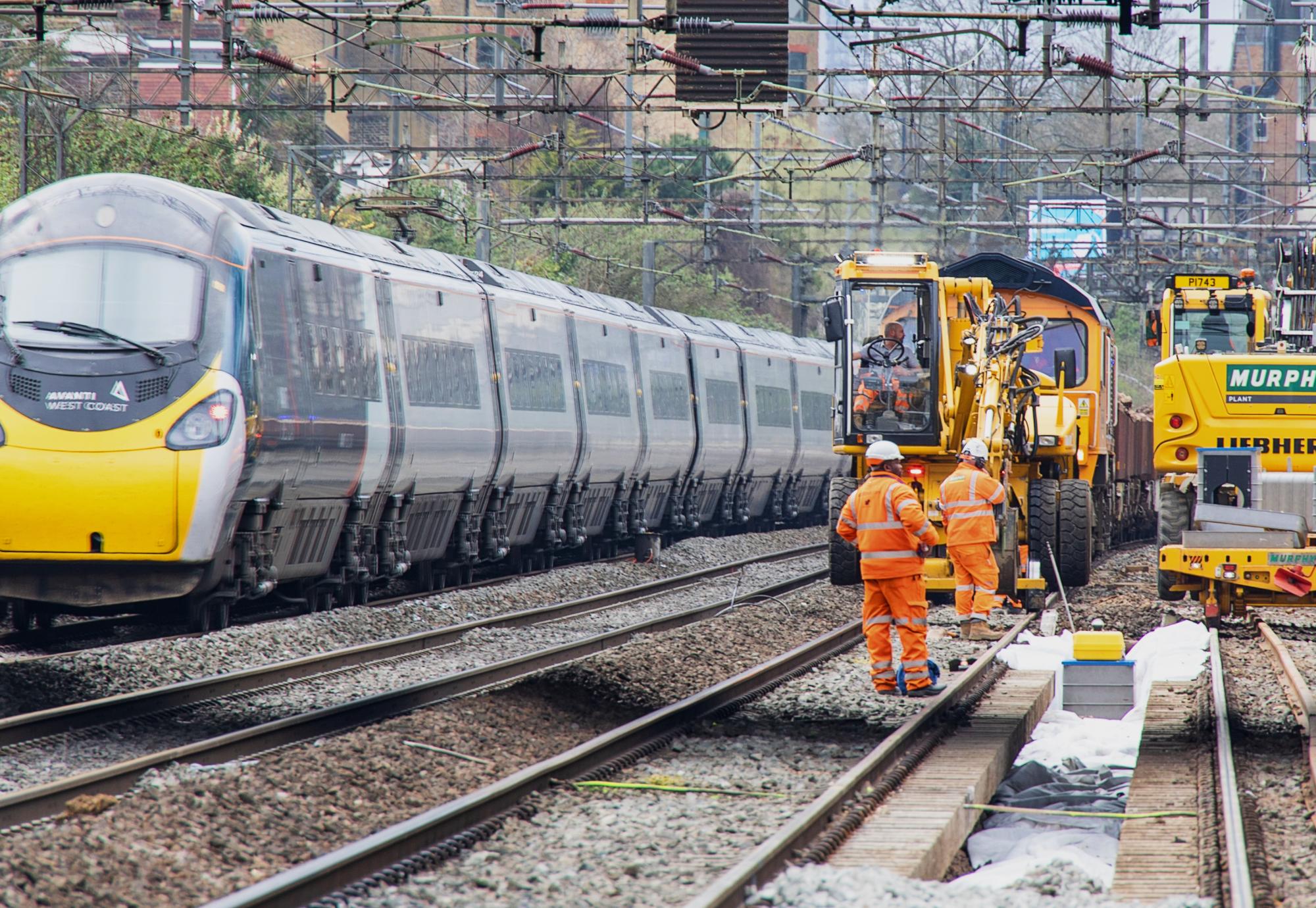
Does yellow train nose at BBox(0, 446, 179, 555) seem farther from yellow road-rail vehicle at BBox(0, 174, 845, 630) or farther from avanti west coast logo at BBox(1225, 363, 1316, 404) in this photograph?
avanti west coast logo at BBox(1225, 363, 1316, 404)

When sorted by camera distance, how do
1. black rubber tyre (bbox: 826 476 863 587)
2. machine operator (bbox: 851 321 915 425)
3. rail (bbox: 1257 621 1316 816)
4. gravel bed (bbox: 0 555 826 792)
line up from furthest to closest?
black rubber tyre (bbox: 826 476 863 587), machine operator (bbox: 851 321 915 425), rail (bbox: 1257 621 1316 816), gravel bed (bbox: 0 555 826 792)

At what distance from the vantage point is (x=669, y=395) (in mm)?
26547

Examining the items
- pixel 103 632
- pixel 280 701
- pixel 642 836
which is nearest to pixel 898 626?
pixel 280 701

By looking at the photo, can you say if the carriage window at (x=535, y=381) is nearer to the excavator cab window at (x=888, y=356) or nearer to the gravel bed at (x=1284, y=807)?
the excavator cab window at (x=888, y=356)

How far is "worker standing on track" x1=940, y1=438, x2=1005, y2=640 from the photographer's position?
14.8 meters

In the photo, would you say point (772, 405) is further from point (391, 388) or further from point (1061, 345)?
point (391, 388)

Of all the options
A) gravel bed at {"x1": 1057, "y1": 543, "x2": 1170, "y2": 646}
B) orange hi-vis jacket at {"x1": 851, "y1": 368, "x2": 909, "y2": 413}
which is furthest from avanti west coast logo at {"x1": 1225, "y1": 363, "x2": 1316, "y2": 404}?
orange hi-vis jacket at {"x1": 851, "y1": 368, "x2": 909, "y2": 413}

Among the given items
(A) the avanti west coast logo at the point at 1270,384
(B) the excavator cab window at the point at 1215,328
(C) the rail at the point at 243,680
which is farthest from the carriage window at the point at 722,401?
(A) the avanti west coast logo at the point at 1270,384

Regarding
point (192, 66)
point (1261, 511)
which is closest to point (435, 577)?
point (192, 66)

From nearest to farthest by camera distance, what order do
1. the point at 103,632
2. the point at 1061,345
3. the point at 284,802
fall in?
the point at 284,802
the point at 103,632
the point at 1061,345

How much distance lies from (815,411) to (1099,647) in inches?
968

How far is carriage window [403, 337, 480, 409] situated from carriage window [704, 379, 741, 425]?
34.2ft

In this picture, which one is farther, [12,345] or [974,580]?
[974,580]

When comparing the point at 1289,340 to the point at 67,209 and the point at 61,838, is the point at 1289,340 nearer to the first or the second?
the point at 67,209
